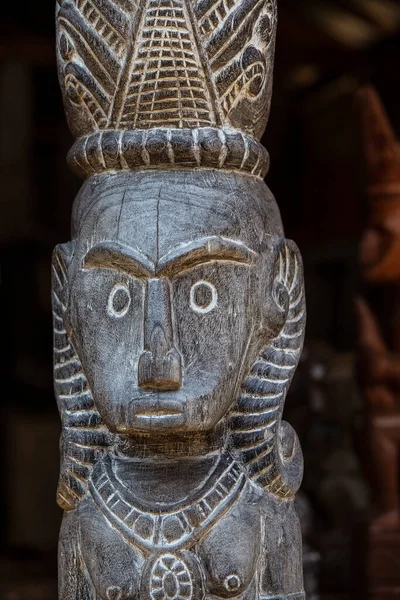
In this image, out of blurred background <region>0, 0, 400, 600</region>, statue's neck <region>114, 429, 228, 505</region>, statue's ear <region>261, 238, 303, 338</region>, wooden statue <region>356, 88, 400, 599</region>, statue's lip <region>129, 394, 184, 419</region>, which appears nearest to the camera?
statue's lip <region>129, 394, 184, 419</region>

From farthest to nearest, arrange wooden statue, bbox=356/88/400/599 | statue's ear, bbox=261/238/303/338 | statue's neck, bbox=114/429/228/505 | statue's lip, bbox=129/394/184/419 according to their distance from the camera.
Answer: wooden statue, bbox=356/88/400/599 < statue's ear, bbox=261/238/303/338 < statue's neck, bbox=114/429/228/505 < statue's lip, bbox=129/394/184/419

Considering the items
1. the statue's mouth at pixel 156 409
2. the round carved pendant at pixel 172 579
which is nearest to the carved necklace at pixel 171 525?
the round carved pendant at pixel 172 579

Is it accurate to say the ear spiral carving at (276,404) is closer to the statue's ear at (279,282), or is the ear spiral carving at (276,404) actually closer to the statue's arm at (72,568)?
the statue's ear at (279,282)

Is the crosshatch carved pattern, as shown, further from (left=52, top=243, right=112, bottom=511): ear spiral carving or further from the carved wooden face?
(left=52, top=243, right=112, bottom=511): ear spiral carving

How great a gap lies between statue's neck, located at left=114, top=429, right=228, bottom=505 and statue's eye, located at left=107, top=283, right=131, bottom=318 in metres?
0.31

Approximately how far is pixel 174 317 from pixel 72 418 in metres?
0.41

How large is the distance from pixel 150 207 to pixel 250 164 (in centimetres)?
31

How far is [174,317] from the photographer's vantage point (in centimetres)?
256

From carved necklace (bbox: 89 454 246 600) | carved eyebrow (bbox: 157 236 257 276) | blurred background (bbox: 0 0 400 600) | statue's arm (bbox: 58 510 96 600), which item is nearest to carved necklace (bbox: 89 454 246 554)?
carved necklace (bbox: 89 454 246 600)

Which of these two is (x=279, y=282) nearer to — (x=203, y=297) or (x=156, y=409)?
(x=203, y=297)

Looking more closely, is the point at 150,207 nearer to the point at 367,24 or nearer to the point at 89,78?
the point at 89,78

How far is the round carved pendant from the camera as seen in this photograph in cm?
252

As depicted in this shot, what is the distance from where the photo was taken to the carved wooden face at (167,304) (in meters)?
2.52

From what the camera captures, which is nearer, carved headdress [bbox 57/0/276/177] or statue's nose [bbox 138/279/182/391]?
statue's nose [bbox 138/279/182/391]
